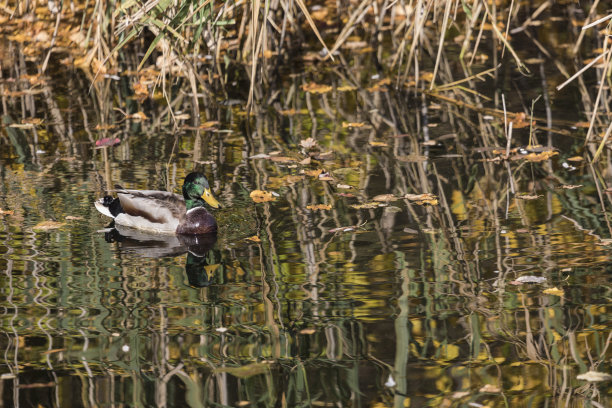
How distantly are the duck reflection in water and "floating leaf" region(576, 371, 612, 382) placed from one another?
2.17 m

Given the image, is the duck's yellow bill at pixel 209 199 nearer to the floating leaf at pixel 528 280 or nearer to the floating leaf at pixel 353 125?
the floating leaf at pixel 528 280

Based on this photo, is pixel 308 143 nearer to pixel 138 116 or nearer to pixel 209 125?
pixel 209 125

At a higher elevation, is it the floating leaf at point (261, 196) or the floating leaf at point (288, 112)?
the floating leaf at point (288, 112)

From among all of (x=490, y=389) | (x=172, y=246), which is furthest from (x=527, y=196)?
(x=490, y=389)

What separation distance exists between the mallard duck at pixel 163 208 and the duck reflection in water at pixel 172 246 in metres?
0.05

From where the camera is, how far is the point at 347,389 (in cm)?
459

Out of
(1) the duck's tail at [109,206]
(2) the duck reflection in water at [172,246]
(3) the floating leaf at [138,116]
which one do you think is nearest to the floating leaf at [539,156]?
(2) the duck reflection in water at [172,246]

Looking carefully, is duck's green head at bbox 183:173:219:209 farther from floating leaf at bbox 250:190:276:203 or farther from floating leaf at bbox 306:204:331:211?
floating leaf at bbox 306:204:331:211

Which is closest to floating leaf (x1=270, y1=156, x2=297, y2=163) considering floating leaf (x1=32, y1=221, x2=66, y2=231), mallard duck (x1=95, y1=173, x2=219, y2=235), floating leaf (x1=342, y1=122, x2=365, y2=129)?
floating leaf (x1=342, y1=122, x2=365, y2=129)

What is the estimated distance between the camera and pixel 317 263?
591 cm

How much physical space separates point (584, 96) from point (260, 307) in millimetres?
4797

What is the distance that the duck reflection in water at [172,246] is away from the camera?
6086 millimetres

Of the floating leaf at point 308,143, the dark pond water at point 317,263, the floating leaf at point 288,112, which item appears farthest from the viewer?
the floating leaf at point 288,112

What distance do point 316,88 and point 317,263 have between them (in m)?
4.15
